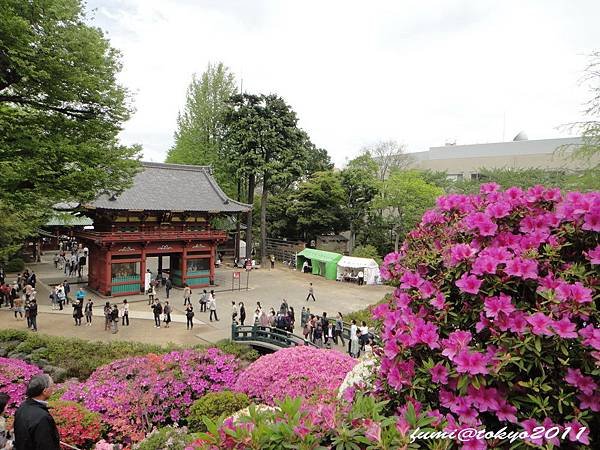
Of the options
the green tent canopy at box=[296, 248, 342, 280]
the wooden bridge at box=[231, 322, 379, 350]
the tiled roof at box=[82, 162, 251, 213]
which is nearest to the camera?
the wooden bridge at box=[231, 322, 379, 350]

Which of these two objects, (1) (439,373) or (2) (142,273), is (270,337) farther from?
(2) (142,273)

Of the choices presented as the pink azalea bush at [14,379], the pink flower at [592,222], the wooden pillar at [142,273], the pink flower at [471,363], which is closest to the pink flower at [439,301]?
the pink flower at [471,363]

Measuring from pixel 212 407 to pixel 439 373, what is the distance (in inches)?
267

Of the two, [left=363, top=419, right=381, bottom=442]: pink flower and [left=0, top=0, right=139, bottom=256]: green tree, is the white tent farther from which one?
[left=363, top=419, right=381, bottom=442]: pink flower

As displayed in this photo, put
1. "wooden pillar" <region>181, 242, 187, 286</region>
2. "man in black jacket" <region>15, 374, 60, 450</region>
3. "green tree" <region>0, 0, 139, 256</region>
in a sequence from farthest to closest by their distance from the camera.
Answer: "wooden pillar" <region>181, 242, 187, 286</region> → "green tree" <region>0, 0, 139, 256</region> → "man in black jacket" <region>15, 374, 60, 450</region>

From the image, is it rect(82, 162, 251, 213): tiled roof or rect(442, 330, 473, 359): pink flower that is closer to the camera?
rect(442, 330, 473, 359): pink flower

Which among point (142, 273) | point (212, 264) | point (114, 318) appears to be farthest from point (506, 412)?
point (212, 264)

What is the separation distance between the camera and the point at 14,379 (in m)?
9.75

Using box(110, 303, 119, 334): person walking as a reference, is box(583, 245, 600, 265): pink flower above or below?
above

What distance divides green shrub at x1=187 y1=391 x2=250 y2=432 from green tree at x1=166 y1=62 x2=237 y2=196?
29.4m

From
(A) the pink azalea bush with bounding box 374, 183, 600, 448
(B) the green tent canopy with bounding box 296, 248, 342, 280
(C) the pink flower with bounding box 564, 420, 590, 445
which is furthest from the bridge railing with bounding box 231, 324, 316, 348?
(B) the green tent canopy with bounding box 296, 248, 342, 280

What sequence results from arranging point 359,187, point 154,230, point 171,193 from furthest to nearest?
1. point 359,187
2. point 171,193
3. point 154,230

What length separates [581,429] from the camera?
232 cm

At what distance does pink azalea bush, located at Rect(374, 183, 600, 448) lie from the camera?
2.45 m
